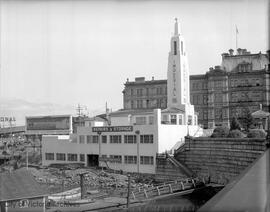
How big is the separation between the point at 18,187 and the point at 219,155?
9.17 m

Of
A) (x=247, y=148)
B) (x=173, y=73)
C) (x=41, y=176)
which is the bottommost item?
(x=41, y=176)

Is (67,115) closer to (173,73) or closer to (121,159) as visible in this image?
(173,73)

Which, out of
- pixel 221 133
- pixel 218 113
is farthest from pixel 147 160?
pixel 218 113

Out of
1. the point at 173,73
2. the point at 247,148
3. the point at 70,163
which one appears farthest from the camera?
the point at 173,73

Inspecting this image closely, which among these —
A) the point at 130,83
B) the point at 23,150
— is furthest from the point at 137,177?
the point at 130,83

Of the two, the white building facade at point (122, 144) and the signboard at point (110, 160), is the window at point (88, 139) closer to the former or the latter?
the white building facade at point (122, 144)

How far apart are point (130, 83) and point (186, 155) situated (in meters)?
12.5

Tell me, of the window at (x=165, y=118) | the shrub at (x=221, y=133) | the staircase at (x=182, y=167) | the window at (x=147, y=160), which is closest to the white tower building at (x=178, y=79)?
the window at (x=165, y=118)

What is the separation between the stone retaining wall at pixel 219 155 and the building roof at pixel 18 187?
736 cm

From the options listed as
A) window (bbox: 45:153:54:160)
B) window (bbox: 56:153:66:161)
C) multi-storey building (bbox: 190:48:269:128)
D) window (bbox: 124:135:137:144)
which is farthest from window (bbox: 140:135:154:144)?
multi-storey building (bbox: 190:48:269:128)

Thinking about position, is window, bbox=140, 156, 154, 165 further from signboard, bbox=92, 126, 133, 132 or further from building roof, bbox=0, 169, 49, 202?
building roof, bbox=0, 169, 49, 202

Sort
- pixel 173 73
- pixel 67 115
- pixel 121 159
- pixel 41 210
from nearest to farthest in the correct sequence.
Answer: pixel 41 210 → pixel 121 159 → pixel 173 73 → pixel 67 115

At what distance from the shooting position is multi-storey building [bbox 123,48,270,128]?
23562 mm

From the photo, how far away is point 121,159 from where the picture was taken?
1644 cm
